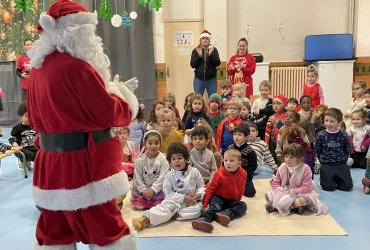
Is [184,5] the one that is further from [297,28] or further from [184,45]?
[297,28]

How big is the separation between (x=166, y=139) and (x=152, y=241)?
139 cm

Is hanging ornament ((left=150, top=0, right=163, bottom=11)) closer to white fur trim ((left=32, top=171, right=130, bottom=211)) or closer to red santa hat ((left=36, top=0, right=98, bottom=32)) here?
red santa hat ((left=36, top=0, right=98, bottom=32))

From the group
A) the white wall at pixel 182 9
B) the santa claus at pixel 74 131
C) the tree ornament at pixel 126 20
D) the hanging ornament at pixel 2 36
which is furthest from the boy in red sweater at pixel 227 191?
the hanging ornament at pixel 2 36

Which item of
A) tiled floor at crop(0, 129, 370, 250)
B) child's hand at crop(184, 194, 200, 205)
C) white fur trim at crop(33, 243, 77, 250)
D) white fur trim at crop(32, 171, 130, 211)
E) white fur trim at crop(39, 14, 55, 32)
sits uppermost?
white fur trim at crop(39, 14, 55, 32)

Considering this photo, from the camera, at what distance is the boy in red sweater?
3281 millimetres

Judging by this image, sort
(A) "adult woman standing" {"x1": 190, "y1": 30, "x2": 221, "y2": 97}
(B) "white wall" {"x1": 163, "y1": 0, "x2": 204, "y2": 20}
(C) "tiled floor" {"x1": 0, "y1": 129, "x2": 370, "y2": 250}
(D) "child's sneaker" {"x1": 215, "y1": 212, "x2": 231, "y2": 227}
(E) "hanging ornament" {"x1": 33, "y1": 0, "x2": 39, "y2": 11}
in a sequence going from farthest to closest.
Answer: (B) "white wall" {"x1": 163, "y1": 0, "x2": 204, "y2": 20} → (E) "hanging ornament" {"x1": 33, "y1": 0, "x2": 39, "y2": 11} → (A) "adult woman standing" {"x1": 190, "y1": 30, "x2": 221, "y2": 97} → (D) "child's sneaker" {"x1": 215, "y1": 212, "x2": 231, "y2": 227} → (C) "tiled floor" {"x1": 0, "y1": 129, "x2": 370, "y2": 250}

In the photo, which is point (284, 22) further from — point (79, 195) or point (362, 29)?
point (79, 195)

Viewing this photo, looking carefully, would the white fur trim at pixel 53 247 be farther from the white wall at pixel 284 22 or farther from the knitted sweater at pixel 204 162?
the white wall at pixel 284 22

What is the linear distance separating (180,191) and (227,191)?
0.39 metres

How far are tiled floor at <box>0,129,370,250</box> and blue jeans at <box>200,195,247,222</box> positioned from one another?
0.29 metres

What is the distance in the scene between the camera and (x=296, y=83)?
7879 mm

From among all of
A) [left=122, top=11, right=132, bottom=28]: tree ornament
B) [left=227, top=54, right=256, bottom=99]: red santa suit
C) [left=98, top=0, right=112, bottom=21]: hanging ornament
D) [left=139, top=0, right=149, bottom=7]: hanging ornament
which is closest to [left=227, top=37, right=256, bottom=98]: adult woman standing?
[left=227, top=54, right=256, bottom=99]: red santa suit

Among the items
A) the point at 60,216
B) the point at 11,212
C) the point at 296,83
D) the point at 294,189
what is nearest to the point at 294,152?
the point at 294,189

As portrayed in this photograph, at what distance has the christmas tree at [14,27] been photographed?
7383mm
